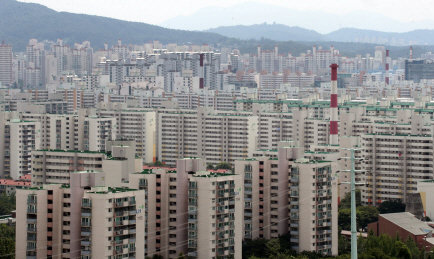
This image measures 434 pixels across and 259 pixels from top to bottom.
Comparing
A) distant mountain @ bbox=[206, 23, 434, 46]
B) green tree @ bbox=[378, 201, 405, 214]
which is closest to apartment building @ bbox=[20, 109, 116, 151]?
green tree @ bbox=[378, 201, 405, 214]

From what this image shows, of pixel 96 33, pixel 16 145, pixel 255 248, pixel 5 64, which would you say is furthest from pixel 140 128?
pixel 96 33

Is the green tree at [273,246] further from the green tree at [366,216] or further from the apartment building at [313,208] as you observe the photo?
the green tree at [366,216]

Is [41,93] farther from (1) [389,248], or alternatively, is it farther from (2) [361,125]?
(1) [389,248]

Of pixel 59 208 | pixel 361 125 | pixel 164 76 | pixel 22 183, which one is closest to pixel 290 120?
pixel 361 125

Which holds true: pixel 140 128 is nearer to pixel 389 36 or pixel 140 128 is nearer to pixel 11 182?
pixel 11 182

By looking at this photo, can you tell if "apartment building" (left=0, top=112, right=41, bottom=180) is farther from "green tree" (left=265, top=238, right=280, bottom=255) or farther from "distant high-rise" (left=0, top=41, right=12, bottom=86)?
"distant high-rise" (left=0, top=41, right=12, bottom=86)

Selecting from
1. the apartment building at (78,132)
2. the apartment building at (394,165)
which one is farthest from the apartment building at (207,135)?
the apartment building at (394,165)
